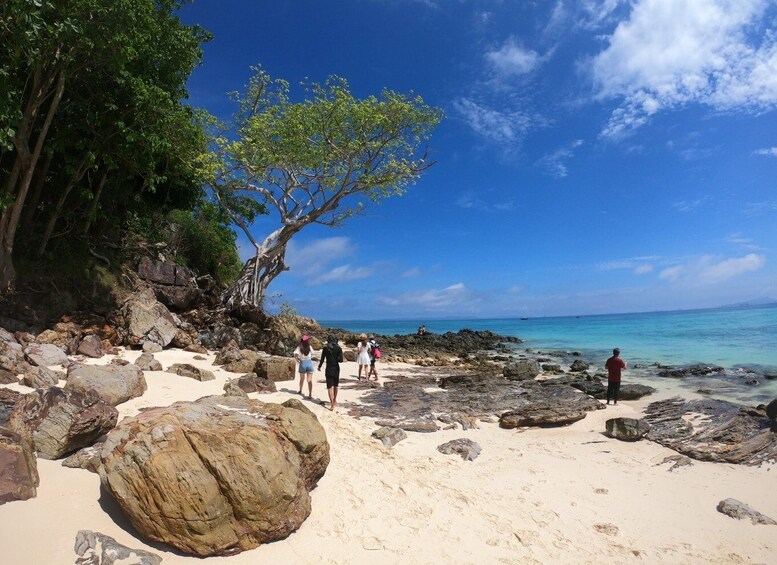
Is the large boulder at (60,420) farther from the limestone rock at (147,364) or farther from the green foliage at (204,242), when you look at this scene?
the green foliage at (204,242)

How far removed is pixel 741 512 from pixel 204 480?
7472mm

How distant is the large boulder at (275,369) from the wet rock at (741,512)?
9.89m

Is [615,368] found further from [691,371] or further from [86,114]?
[86,114]

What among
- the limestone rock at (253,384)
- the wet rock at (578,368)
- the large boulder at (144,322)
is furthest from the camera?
the wet rock at (578,368)

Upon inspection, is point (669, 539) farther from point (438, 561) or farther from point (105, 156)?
point (105, 156)

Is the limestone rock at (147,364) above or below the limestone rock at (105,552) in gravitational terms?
above

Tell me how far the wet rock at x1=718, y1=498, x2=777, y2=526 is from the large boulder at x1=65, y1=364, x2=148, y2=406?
9762 millimetres

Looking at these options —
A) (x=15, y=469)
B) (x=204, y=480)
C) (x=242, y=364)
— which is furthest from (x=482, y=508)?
(x=242, y=364)

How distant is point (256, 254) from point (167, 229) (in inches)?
198

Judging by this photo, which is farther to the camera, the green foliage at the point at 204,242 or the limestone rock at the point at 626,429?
the green foliage at the point at 204,242

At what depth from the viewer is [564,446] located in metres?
8.98

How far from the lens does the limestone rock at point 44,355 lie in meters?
9.15

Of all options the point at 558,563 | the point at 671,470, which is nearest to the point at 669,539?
the point at 558,563

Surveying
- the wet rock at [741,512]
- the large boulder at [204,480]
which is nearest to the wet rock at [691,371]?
the wet rock at [741,512]
